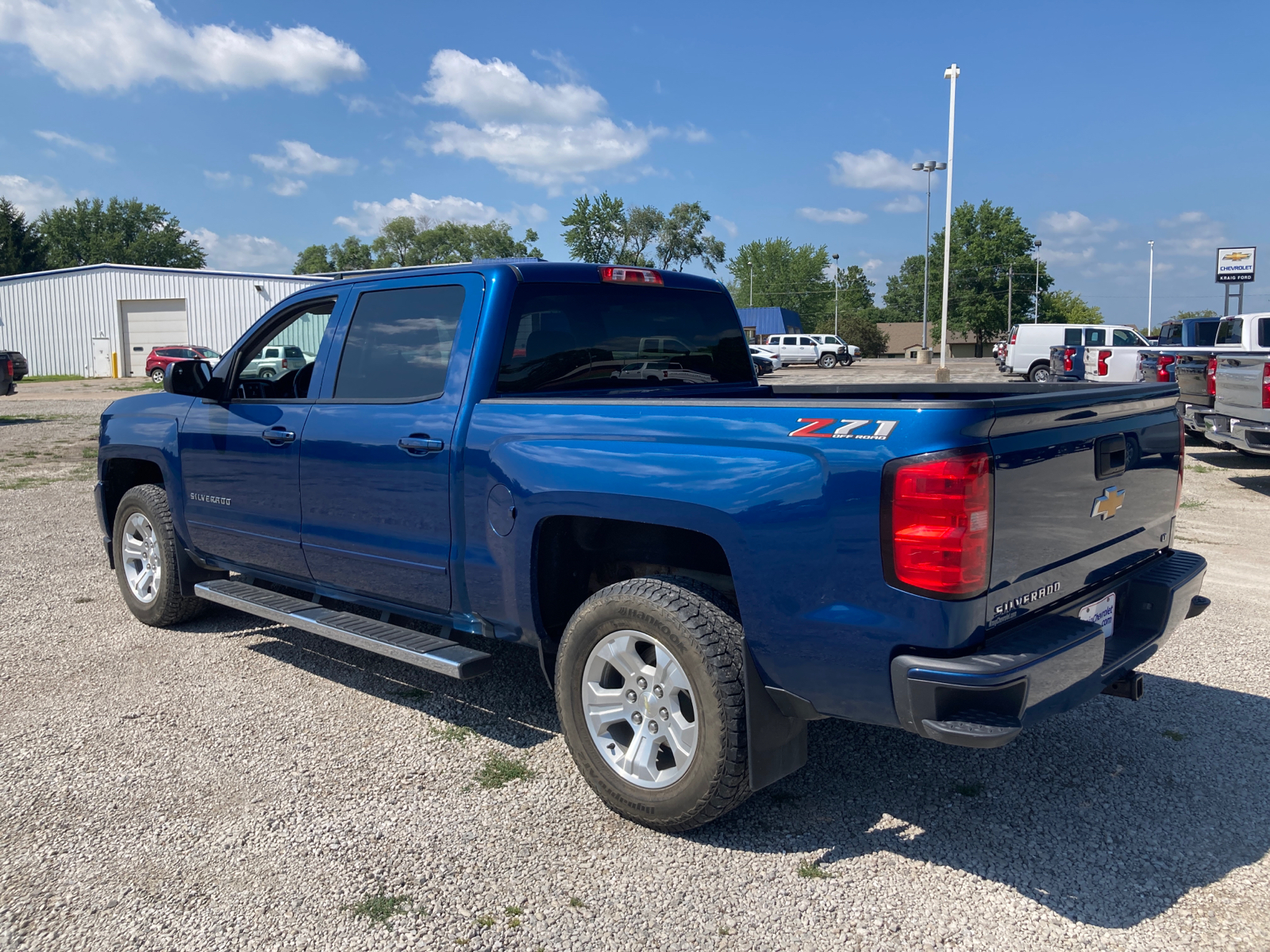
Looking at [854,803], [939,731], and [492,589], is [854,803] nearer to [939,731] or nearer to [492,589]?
[939,731]

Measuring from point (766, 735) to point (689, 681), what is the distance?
30 cm

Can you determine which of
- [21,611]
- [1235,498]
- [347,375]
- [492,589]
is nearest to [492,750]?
[492,589]

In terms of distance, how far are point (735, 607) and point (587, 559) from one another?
2.67ft

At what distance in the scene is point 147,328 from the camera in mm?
46312

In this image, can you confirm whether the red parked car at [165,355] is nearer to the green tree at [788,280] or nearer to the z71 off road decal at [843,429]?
the z71 off road decal at [843,429]

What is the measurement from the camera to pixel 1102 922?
9.10 ft

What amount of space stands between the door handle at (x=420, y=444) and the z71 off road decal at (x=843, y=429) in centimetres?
161

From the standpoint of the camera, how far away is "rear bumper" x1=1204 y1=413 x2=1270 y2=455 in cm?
1016

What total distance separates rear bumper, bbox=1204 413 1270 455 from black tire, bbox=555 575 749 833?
375 inches

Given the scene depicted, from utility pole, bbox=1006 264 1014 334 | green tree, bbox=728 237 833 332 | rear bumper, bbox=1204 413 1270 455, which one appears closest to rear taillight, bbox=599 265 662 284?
rear bumper, bbox=1204 413 1270 455

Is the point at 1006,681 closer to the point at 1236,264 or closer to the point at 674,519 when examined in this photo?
the point at 674,519

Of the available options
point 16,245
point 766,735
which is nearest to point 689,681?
point 766,735

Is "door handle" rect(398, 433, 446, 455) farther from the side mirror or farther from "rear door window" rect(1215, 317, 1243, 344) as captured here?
"rear door window" rect(1215, 317, 1243, 344)

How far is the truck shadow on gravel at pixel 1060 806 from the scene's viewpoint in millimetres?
3045
